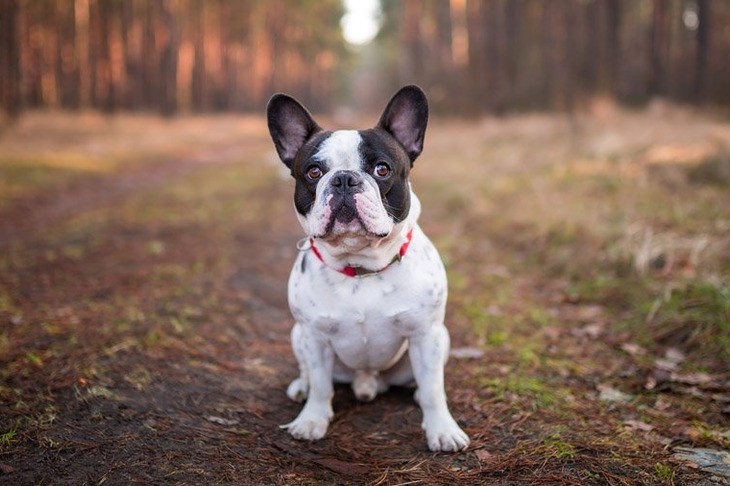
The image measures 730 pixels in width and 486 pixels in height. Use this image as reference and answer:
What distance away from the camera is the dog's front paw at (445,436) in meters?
2.97

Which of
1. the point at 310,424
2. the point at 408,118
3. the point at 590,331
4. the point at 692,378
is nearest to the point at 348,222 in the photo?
the point at 408,118

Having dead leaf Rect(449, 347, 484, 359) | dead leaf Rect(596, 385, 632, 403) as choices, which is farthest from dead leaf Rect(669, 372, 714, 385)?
dead leaf Rect(449, 347, 484, 359)

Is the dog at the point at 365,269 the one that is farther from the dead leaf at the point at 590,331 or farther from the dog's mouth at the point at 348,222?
the dead leaf at the point at 590,331

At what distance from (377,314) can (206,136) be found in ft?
68.6

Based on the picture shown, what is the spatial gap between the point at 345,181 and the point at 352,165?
0.19 m

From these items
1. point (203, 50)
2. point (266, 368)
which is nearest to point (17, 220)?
point (266, 368)

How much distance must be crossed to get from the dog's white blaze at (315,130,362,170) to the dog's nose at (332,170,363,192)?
0.15m

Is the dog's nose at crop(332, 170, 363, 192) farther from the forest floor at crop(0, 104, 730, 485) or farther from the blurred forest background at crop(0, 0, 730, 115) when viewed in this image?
the blurred forest background at crop(0, 0, 730, 115)

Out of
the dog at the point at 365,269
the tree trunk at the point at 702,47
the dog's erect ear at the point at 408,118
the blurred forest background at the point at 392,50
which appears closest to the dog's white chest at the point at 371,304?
the dog at the point at 365,269

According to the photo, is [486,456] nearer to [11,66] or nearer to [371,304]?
[371,304]

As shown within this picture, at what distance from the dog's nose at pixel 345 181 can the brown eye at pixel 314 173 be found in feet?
0.70

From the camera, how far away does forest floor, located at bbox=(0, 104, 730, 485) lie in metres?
2.81

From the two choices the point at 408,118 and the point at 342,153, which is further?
the point at 408,118

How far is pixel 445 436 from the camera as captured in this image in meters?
3.00
